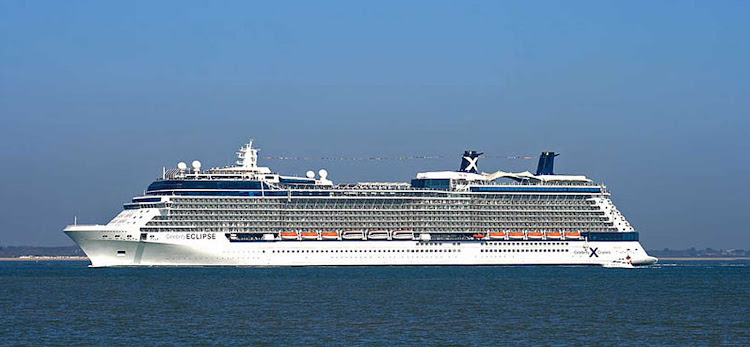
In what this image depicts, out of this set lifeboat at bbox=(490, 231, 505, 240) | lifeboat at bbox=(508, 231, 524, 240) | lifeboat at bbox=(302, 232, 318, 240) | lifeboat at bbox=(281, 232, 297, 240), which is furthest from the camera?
lifeboat at bbox=(508, 231, 524, 240)

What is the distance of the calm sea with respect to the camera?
167 ft

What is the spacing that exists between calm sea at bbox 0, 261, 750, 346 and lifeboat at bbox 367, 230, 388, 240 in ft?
40.5

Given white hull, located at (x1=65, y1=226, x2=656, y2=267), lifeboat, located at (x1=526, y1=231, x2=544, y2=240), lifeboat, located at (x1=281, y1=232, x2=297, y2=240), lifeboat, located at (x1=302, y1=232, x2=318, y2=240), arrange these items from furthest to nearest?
lifeboat, located at (x1=526, y1=231, x2=544, y2=240), lifeboat, located at (x1=302, y1=232, x2=318, y2=240), lifeboat, located at (x1=281, y1=232, x2=297, y2=240), white hull, located at (x1=65, y1=226, x2=656, y2=267)

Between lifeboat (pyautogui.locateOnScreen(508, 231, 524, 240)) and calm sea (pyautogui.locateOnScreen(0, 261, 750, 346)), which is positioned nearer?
calm sea (pyautogui.locateOnScreen(0, 261, 750, 346))

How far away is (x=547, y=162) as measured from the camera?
11981 cm

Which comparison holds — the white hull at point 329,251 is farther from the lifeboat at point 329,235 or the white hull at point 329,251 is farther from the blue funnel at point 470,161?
the blue funnel at point 470,161

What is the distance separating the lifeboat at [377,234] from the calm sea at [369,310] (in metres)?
12.4

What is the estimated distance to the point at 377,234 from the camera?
110312 millimetres

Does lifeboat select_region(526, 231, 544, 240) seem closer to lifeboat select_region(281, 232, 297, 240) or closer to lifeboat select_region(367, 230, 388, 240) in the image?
lifeboat select_region(367, 230, 388, 240)

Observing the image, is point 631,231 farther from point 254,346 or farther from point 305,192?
point 254,346

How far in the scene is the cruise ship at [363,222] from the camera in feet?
339

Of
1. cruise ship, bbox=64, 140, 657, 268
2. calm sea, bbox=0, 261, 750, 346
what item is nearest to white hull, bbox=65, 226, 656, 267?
cruise ship, bbox=64, 140, 657, 268

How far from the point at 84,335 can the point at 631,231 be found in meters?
75.2

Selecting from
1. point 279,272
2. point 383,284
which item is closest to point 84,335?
point 383,284
